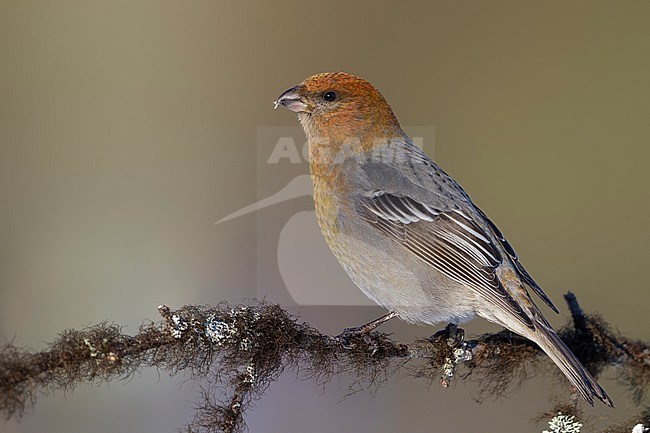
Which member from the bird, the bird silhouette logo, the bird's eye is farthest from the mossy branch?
the bird's eye

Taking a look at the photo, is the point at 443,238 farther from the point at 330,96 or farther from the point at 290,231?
the point at 290,231

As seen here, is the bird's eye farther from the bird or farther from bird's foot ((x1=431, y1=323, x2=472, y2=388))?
bird's foot ((x1=431, y1=323, x2=472, y2=388))

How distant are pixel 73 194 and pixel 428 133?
5.49 feet

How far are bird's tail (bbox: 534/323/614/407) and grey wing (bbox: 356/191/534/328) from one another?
0.14 m

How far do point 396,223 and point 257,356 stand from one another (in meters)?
0.85

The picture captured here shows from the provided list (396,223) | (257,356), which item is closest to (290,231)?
(396,223)

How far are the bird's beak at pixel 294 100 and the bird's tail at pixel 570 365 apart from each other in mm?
1035

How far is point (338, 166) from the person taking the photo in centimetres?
260

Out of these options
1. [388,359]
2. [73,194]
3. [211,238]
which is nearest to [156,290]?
[211,238]

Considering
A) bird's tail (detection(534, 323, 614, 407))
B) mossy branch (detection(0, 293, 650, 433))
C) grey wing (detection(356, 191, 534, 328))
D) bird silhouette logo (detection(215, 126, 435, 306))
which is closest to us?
mossy branch (detection(0, 293, 650, 433))

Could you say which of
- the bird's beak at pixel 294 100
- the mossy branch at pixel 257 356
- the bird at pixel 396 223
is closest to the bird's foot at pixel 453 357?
the mossy branch at pixel 257 356

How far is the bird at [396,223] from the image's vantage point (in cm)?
238

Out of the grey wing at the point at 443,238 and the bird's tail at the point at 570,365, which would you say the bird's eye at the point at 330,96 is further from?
the bird's tail at the point at 570,365

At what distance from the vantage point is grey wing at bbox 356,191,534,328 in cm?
234
